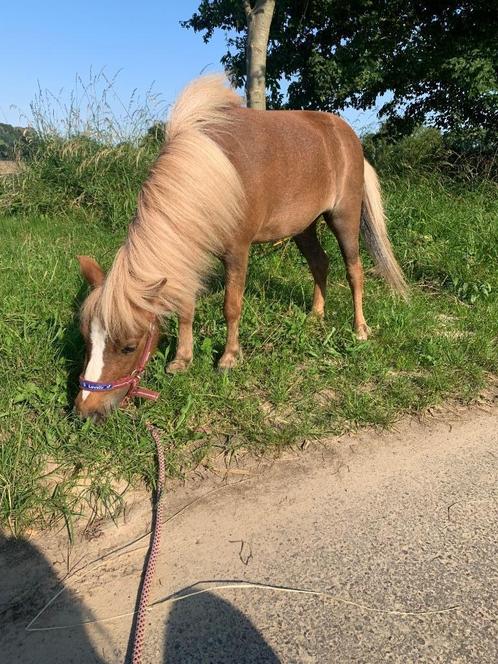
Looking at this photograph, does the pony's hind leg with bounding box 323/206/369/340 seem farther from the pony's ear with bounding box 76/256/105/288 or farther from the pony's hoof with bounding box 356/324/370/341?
the pony's ear with bounding box 76/256/105/288

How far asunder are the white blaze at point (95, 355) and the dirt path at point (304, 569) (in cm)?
66

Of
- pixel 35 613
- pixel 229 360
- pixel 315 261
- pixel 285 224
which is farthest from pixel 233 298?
pixel 35 613

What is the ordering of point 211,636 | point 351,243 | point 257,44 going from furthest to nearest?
point 257,44 → point 351,243 → point 211,636

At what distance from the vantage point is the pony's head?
2527mm

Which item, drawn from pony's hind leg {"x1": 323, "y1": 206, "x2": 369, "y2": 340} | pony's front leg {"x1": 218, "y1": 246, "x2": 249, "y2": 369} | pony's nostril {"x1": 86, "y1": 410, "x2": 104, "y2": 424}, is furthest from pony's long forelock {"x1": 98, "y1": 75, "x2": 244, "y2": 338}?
pony's hind leg {"x1": 323, "y1": 206, "x2": 369, "y2": 340}

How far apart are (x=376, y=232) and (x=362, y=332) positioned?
109cm

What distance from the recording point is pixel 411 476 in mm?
2498

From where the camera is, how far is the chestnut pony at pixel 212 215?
2.57 m

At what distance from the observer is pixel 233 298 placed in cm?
339

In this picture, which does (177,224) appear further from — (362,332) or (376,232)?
(376,232)

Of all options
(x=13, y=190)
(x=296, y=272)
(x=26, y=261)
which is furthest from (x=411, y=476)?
(x=13, y=190)

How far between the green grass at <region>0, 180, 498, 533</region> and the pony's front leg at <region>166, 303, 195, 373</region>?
9 cm

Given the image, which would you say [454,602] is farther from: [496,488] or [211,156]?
[211,156]

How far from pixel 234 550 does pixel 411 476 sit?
3.24 ft
